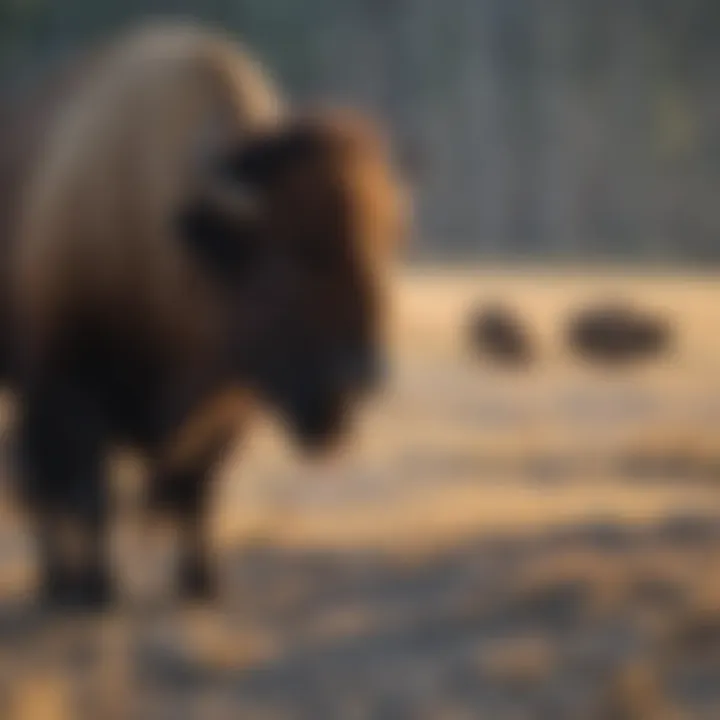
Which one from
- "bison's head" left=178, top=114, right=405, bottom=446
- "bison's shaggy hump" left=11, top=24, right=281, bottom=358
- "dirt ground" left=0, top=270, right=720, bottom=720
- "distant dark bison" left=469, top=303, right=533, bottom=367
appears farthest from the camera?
"distant dark bison" left=469, top=303, right=533, bottom=367

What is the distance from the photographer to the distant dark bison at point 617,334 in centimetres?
304

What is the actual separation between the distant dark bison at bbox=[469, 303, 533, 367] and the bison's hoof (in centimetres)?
114

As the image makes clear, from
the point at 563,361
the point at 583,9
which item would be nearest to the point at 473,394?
the point at 563,361

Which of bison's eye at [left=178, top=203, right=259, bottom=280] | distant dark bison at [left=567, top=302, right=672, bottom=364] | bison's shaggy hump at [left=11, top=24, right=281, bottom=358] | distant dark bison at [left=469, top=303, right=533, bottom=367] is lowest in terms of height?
bison's eye at [left=178, top=203, right=259, bottom=280]

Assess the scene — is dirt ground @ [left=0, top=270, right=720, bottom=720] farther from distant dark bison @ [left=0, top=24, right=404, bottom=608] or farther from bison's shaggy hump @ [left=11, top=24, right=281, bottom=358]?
bison's shaggy hump @ [left=11, top=24, right=281, bottom=358]

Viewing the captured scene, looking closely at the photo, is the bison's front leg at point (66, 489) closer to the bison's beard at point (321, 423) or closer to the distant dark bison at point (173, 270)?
the distant dark bison at point (173, 270)

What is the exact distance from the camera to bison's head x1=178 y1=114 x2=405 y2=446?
214 cm

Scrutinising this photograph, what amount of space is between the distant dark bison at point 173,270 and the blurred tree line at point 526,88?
224 mm

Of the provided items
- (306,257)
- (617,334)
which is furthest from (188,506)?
(617,334)

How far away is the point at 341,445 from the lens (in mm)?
2182

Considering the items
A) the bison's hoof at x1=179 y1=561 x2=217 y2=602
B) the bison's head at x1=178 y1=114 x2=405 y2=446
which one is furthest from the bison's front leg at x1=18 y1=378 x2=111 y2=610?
the bison's head at x1=178 y1=114 x2=405 y2=446

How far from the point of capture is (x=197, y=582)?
2.46 m

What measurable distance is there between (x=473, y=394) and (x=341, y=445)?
1.27 metres

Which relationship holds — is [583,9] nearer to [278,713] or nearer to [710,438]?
[710,438]
